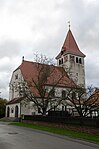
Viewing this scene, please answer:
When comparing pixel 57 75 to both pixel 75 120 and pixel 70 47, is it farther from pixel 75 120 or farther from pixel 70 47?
pixel 75 120

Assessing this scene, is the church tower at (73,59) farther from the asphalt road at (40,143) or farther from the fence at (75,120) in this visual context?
the asphalt road at (40,143)

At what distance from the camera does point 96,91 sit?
111ft

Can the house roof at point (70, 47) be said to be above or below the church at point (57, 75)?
above

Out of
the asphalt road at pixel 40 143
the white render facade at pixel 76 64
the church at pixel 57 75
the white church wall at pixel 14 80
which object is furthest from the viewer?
the white render facade at pixel 76 64

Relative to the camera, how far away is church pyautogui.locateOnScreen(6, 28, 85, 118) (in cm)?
4828

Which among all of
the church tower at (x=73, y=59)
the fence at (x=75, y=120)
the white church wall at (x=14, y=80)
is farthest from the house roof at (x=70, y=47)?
the fence at (x=75, y=120)

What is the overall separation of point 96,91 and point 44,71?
9.75 meters

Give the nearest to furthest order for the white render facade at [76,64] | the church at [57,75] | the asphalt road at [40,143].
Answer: the asphalt road at [40,143]
the church at [57,75]
the white render facade at [76,64]

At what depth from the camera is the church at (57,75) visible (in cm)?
4828

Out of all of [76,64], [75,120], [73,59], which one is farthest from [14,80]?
[75,120]

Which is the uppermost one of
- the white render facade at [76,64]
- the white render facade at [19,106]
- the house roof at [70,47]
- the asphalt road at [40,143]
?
the house roof at [70,47]

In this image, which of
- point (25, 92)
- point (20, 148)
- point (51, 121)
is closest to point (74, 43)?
point (25, 92)

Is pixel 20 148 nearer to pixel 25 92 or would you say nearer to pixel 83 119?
pixel 83 119

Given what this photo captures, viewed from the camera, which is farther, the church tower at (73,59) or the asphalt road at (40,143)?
the church tower at (73,59)
